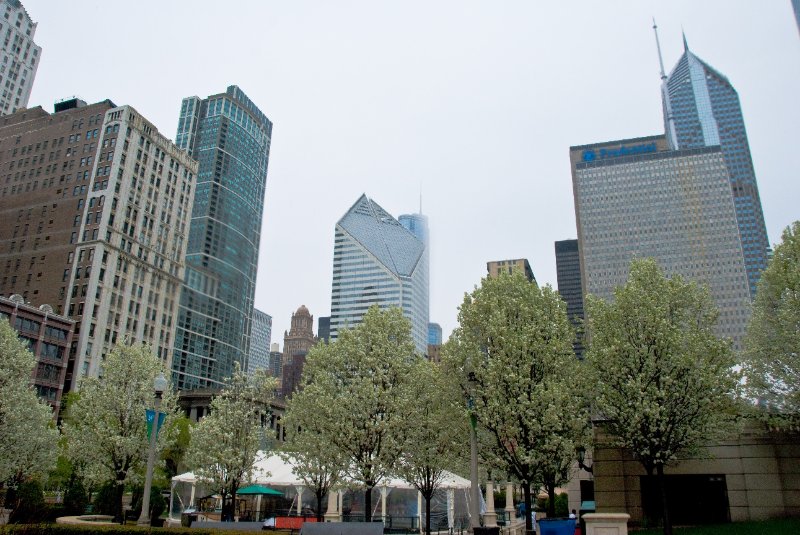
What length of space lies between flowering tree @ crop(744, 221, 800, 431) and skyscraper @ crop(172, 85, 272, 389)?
12803cm

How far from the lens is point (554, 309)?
102ft

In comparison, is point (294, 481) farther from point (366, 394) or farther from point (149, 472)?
point (149, 472)

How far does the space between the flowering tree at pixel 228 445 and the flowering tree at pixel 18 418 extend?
9709 mm

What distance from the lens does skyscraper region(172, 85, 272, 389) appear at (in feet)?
489

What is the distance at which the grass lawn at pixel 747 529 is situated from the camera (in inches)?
947

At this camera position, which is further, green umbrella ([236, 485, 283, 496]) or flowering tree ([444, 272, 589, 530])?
green umbrella ([236, 485, 283, 496])

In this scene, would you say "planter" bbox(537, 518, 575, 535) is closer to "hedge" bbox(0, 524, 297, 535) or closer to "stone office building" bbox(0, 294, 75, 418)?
"hedge" bbox(0, 524, 297, 535)

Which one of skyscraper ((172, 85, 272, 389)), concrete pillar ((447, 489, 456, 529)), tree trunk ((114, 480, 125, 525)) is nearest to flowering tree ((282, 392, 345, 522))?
concrete pillar ((447, 489, 456, 529))

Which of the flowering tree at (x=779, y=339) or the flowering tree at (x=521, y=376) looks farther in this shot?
the flowering tree at (x=779, y=339)

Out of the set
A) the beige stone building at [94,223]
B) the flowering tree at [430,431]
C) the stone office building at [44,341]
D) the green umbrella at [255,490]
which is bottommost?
the green umbrella at [255,490]

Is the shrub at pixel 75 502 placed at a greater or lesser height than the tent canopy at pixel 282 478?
lesser

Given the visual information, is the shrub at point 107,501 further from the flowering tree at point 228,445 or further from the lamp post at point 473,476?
the lamp post at point 473,476

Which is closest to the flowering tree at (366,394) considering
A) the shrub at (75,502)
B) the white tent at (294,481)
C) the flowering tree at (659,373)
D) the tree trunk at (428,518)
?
the white tent at (294,481)

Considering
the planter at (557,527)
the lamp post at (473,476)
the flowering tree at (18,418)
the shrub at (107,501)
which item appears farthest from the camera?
the shrub at (107,501)
